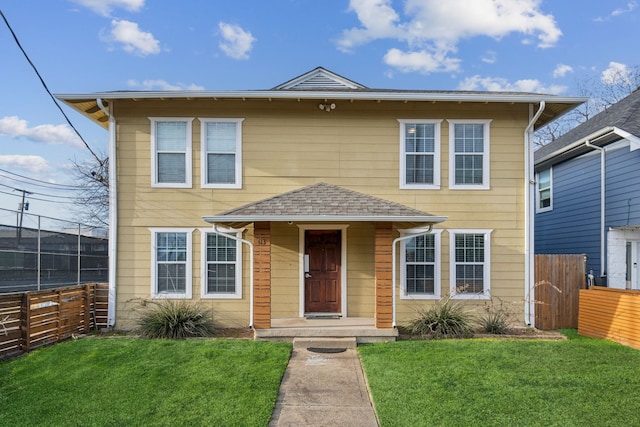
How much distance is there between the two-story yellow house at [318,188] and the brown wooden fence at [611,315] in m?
1.11

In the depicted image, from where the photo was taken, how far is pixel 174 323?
805cm

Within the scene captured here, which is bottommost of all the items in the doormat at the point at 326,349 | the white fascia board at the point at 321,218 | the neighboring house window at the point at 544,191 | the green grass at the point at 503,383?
the doormat at the point at 326,349

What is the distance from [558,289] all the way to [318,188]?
19.1ft

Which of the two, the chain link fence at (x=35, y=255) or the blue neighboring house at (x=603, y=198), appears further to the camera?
the blue neighboring house at (x=603, y=198)

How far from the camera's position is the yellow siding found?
9.05m

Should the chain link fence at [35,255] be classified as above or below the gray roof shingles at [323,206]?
below

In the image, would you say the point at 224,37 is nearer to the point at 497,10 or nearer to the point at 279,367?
the point at 497,10

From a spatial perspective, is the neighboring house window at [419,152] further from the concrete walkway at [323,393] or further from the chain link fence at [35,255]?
the chain link fence at [35,255]

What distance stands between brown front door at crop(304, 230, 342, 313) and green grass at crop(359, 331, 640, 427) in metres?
2.01

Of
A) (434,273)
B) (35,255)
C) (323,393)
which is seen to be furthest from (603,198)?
(35,255)

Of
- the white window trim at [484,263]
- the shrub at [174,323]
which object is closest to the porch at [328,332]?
the shrub at [174,323]

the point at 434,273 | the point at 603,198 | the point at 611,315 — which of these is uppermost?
the point at 603,198

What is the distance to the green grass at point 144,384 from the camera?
441cm

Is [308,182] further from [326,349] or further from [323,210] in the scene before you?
[326,349]
